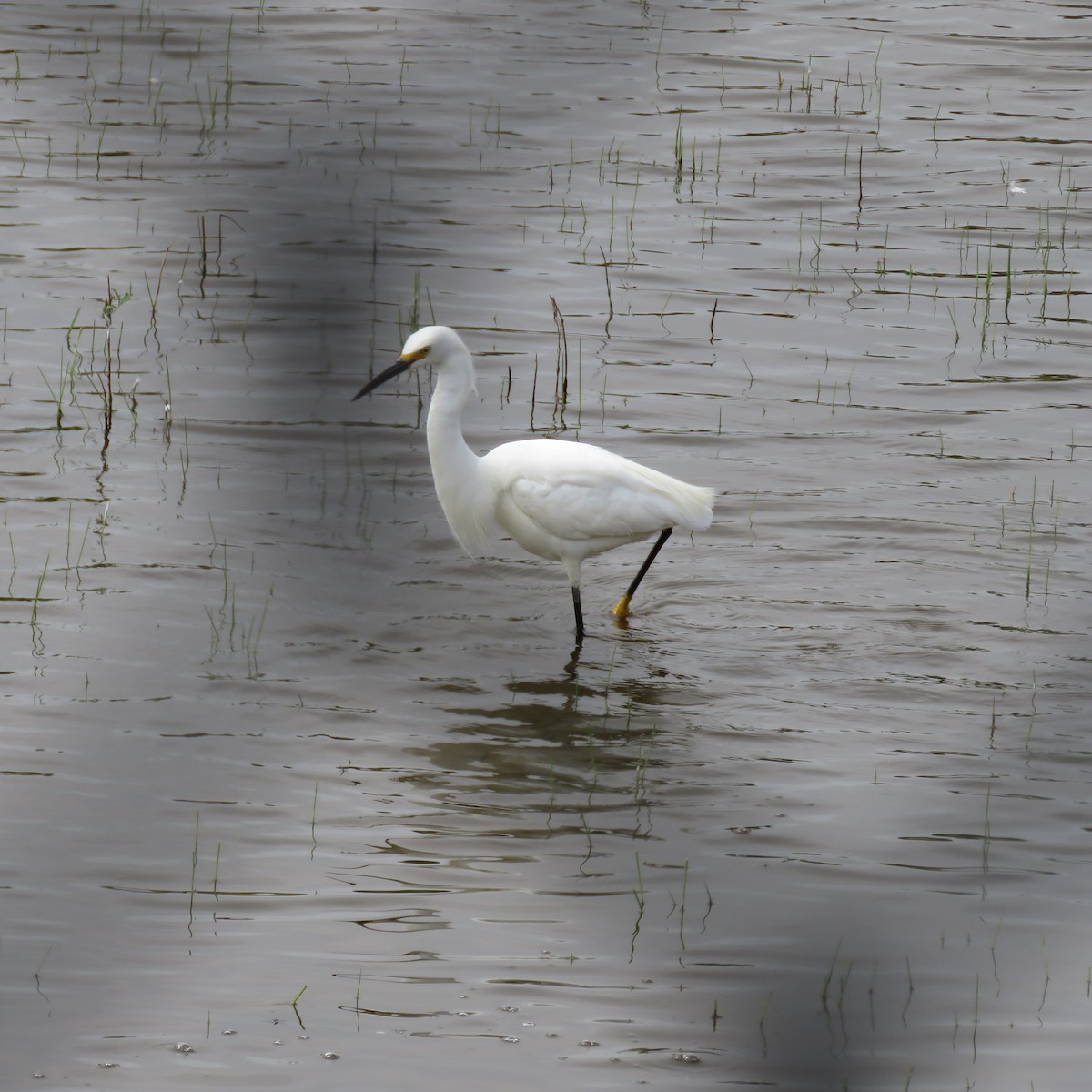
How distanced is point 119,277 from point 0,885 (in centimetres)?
648

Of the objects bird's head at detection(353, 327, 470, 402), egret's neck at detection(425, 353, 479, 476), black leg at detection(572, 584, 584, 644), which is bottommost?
black leg at detection(572, 584, 584, 644)

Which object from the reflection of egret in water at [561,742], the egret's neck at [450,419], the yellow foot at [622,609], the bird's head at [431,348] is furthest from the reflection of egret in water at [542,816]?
the bird's head at [431,348]

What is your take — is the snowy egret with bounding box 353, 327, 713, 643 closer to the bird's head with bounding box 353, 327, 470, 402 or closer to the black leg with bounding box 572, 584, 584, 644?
the black leg with bounding box 572, 584, 584, 644

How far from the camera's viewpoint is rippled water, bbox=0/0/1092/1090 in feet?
5.45

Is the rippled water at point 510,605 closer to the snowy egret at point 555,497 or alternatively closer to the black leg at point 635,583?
the black leg at point 635,583

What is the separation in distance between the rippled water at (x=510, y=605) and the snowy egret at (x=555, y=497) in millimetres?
400

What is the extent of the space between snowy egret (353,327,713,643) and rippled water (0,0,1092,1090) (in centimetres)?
40

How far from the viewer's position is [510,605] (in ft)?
23.9

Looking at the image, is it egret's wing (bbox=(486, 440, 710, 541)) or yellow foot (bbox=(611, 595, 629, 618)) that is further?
yellow foot (bbox=(611, 595, 629, 618))

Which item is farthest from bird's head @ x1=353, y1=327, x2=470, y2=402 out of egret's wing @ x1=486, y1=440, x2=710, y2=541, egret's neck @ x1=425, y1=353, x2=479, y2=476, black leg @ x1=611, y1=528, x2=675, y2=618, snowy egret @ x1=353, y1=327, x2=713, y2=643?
black leg @ x1=611, y1=528, x2=675, y2=618

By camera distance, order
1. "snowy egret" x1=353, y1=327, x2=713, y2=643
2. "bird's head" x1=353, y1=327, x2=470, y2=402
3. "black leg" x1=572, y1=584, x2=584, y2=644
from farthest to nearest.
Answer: "black leg" x1=572, y1=584, x2=584, y2=644 < "snowy egret" x1=353, y1=327, x2=713, y2=643 < "bird's head" x1=353, y1=327, x2=470, y2=402

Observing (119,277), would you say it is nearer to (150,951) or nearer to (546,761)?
(546,761)

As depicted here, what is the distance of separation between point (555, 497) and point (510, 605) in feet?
2.77

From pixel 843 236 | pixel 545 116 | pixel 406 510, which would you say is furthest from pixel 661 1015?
pixel 843 236
